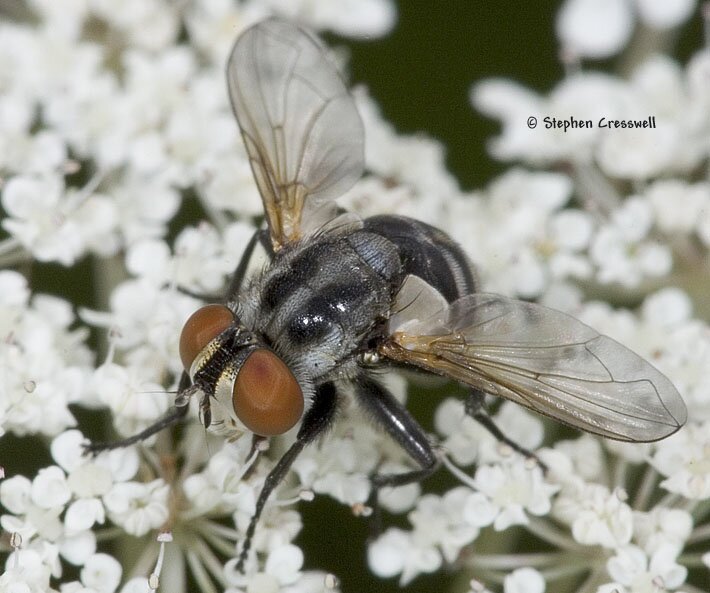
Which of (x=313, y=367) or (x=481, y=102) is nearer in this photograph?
(x=313, y=367)

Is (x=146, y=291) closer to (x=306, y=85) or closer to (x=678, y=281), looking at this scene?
(x=306, y=85)

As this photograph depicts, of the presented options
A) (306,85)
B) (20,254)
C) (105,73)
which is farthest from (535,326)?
(105,73)

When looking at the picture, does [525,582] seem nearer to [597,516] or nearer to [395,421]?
[597,516]

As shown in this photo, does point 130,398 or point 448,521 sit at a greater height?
point 130,398

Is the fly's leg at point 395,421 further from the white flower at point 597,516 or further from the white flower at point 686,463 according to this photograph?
the white flower at point 686,463

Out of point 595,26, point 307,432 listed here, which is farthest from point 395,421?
point 595,26

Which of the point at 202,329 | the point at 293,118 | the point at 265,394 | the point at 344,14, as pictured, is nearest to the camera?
the point at 265,394

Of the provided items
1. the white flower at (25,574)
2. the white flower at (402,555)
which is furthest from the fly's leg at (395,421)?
the white flower at (25,574)

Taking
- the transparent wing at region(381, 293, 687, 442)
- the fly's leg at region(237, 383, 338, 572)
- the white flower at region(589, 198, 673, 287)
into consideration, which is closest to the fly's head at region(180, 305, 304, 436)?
the fly's leg at region(237, 383, 338, 572)
